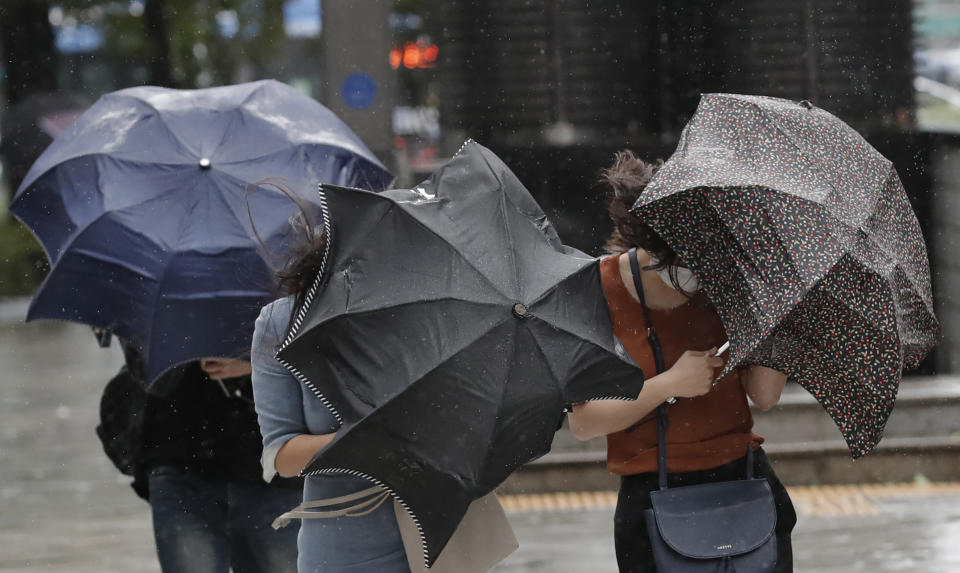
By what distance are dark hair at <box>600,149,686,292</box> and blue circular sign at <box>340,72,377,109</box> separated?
469 centimetres

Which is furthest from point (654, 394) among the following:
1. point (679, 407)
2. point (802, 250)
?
point (802, 250)

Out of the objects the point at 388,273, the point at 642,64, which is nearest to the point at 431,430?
the point at 388,273

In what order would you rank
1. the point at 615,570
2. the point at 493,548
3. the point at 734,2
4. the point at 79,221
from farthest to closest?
the point at 734,2 → the point at 615,570 → the point at 79,221 → the point at 493,548

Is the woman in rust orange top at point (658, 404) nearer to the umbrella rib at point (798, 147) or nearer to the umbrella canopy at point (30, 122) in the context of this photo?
the umbrella rib at point (798, 147)

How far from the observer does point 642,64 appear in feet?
31.0

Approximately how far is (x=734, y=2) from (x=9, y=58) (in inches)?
481

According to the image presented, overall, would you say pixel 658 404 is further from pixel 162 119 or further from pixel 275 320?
pixel 162 119

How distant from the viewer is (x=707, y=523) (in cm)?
335

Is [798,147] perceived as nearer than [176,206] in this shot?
Yes

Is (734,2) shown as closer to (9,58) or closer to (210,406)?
(210,406)

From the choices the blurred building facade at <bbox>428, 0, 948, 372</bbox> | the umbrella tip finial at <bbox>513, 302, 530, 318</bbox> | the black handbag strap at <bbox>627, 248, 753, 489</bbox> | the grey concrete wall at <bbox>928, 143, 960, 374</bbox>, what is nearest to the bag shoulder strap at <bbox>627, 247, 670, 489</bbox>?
the black handbag strap at <bbox>627, 248, 753, 489</bbox>

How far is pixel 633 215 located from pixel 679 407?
0.54 m

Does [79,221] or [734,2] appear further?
[734,2]

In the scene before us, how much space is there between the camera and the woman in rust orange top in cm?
337
